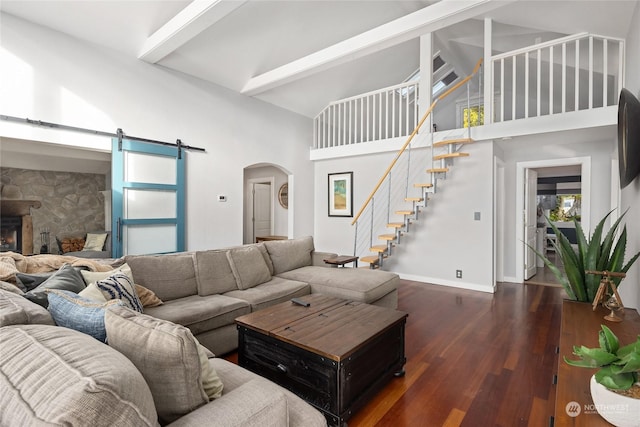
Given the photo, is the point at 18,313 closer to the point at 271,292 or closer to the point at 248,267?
the point at 271,292

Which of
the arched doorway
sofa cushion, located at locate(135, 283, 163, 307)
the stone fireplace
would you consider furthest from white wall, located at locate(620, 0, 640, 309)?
the stone fireplace

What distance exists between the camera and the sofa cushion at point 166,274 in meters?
2.70

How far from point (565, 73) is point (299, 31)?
372cm

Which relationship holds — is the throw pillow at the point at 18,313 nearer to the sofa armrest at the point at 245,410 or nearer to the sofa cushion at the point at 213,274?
the sofa armrest at the point at 245,410

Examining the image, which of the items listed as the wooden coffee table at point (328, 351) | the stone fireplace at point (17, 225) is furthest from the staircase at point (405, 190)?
the stone fireplace at point (17, 225)

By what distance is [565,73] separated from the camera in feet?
13.3

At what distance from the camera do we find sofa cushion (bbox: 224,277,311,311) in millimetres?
2947

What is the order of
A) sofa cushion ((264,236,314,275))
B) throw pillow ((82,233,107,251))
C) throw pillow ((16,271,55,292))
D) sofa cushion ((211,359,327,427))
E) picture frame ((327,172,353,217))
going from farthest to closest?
picture frame ((327,172,353,217)) < throw pillow ((82,233,107,251)) < sofa cushion ((264,236,314,275)) < throw pillow ((16,271,55,292)) < sofa cushion ((211,359,327,427))

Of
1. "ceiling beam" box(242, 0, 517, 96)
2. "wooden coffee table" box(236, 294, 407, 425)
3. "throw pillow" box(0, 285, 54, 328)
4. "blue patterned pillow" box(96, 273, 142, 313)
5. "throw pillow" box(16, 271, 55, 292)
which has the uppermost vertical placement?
"ceiling beam" box(242, 0, 517, 96)

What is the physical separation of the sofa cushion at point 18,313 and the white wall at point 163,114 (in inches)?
121

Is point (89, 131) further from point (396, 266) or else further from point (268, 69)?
point (396, 266)

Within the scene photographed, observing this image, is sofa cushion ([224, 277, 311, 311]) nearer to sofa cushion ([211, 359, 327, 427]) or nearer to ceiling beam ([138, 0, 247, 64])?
sofa cushion ([211, 359, 327, 427])

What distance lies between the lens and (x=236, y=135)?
17.8ft

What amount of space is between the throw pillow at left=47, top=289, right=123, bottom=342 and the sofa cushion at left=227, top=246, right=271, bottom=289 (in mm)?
1925
